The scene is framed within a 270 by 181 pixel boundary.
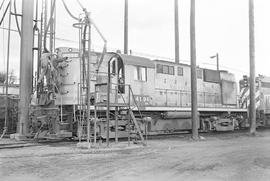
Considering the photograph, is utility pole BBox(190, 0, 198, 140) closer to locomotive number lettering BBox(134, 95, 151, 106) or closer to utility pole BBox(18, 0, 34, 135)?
locomotive number lettering BBox(134, 95, 151, 106)

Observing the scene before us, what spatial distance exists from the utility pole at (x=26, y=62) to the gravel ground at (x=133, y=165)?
→ 11.2ft

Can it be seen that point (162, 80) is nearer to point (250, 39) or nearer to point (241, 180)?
point (250, 39)

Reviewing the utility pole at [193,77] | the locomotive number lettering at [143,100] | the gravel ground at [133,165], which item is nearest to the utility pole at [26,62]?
the gravel ground at [133,165]

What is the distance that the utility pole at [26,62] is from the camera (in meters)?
13.8

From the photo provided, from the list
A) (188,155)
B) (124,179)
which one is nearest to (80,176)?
(124,179)

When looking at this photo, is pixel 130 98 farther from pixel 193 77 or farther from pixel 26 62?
pixel 26 62

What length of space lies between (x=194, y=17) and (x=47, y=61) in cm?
675

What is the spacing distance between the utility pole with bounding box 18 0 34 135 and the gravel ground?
341cm

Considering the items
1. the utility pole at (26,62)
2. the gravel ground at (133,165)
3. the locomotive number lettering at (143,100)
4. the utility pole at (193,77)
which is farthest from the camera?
the utility pole at (193,77)

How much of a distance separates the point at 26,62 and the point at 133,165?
7.95 meters

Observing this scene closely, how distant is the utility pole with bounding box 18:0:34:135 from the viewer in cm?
1377

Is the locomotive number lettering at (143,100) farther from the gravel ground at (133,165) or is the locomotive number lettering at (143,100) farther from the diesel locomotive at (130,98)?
the gravel ground at (133,165)

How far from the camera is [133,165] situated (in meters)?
7.96

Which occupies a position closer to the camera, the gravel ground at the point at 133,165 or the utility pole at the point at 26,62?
the gravel ground at the point at 133,165
